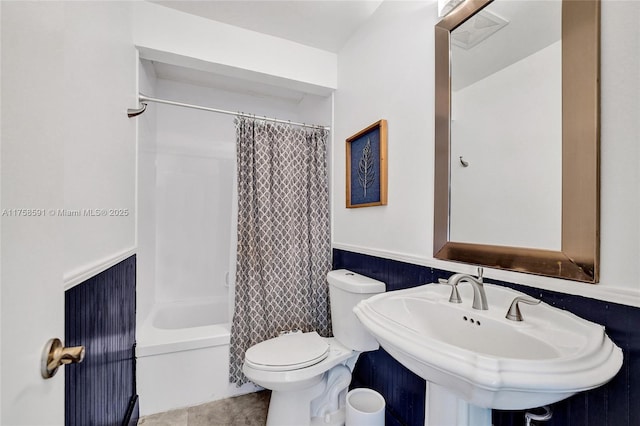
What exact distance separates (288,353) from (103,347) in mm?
803

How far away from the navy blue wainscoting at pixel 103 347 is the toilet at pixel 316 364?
57cm

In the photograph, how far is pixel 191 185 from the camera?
2564 millimetres

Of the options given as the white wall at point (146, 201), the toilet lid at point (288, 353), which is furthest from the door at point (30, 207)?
the white wall at point (146, 201)

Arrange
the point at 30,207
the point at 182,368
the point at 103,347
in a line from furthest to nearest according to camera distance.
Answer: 1. the point at 182,368
2. the point at 103,347
3. the point at 30,207

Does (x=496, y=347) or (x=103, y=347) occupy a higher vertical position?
(x=496, y=347)

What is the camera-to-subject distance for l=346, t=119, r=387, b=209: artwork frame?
1520 millimetres

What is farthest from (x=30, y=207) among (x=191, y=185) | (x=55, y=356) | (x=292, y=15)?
(x=191, y=185)

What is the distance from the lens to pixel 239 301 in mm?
1803

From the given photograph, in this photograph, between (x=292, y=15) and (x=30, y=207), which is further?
(x=292, y=15)

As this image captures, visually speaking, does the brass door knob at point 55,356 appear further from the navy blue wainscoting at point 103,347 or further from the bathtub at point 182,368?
the bathtub at point 182,368

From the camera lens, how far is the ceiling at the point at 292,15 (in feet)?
5.22

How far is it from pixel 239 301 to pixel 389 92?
157 cm

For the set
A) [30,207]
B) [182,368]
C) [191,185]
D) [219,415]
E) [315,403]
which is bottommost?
[219,415]

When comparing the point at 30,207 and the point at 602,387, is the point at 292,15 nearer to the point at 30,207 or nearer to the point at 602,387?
the point at 30,207
